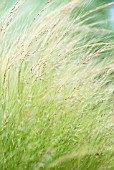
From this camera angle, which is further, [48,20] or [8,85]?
[48,20]

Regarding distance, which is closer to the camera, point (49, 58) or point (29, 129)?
point (29, 129)

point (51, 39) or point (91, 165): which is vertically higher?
point (51, 39)

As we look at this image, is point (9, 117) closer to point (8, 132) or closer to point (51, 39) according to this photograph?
point (8, 132)

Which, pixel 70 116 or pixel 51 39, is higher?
pixel 51 39

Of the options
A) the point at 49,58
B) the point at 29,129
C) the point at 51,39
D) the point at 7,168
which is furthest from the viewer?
the point at 51,39

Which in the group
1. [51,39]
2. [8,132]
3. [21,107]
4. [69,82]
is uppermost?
[51,39]

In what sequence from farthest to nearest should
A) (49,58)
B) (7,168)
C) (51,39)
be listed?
(51,39)
(49,58)
(7,168)

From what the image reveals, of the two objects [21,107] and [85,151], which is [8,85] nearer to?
[21,107]

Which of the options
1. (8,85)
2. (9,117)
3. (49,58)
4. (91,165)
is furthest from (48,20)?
(91,165)

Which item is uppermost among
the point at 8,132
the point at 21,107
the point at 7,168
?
the point at 21,107
